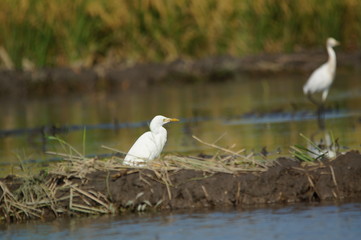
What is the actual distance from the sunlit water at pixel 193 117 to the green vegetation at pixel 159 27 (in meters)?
1.59

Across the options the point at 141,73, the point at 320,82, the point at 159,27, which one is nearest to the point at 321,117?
the point at 320,82

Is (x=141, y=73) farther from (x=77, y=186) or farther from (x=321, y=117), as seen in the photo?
(x=77, y=186)

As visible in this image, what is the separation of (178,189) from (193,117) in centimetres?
933

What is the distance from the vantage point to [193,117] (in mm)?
18234

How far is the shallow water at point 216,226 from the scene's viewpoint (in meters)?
7.58

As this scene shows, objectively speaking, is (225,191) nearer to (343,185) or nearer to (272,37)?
(343,185)

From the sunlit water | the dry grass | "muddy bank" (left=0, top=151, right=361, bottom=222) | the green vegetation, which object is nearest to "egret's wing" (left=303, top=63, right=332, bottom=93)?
the sunlit water

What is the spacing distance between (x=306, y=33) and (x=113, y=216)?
69.5 ft

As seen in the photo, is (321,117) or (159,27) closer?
(321,117)

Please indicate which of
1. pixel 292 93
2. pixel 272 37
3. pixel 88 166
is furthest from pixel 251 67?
pixel 88 166

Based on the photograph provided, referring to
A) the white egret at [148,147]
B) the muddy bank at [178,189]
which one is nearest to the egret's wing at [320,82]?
the white egret at [148,147]

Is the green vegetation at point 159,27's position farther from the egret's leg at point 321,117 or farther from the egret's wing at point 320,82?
the egret's leg at point 321,117

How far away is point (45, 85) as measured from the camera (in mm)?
27172

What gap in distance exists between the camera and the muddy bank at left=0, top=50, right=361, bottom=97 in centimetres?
2691
